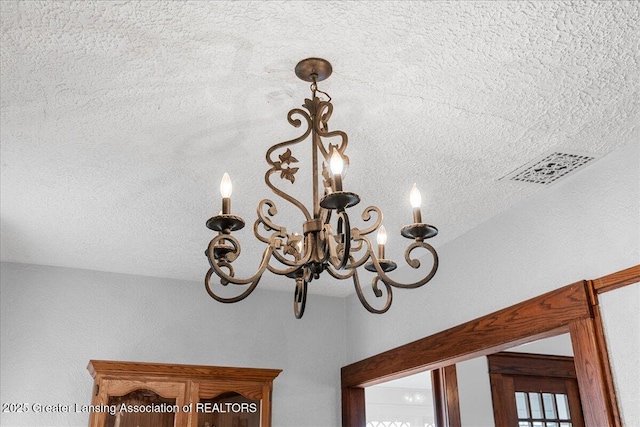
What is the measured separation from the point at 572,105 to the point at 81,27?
61.8 inches

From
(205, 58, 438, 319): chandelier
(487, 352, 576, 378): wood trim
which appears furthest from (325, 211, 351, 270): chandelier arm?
(487, 352, 576, 378): wood trim

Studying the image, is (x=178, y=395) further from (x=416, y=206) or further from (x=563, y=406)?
(x=563, y=406)

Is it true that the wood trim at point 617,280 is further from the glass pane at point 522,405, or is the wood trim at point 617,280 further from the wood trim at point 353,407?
the glass pane at point 522,405

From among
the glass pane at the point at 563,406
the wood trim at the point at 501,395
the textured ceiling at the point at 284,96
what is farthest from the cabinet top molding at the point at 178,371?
the glass pane at the point at 563,406

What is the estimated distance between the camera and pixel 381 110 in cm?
206

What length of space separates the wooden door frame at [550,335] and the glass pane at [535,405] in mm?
1392

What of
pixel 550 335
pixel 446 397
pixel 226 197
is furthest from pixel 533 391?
pixel 226 197

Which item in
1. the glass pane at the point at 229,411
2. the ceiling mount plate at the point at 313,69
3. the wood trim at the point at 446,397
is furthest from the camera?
the wood trim at the point at 446,397

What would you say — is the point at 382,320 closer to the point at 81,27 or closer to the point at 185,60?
the point at 185,60

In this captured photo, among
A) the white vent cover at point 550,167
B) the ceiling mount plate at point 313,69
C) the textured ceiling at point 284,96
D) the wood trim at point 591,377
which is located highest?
the textured ceiling at point 284,96

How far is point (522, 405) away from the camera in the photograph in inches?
168

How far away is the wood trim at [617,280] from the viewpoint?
2094 mm

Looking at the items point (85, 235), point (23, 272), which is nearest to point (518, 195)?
point (85, 235)

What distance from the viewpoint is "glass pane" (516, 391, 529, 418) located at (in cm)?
422
